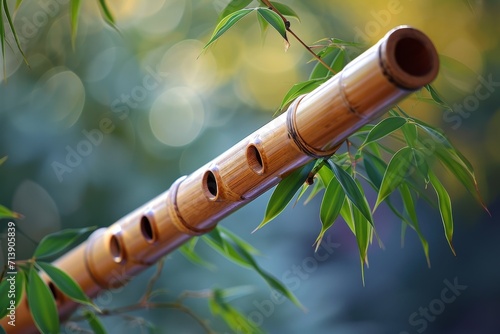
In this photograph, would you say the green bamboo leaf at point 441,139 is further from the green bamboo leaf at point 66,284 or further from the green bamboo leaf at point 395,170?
the green bamboo leaf at point 66,284

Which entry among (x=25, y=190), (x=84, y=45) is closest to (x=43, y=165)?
(x=25, y=190)

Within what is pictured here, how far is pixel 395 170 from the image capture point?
620 millimetres

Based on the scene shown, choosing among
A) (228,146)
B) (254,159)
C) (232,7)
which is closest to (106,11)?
(232,7)

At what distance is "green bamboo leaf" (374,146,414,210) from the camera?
0.62 m

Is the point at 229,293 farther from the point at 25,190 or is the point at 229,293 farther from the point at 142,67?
the point at 142,67

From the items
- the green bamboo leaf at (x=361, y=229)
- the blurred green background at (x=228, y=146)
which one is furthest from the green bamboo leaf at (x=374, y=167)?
the blurred green background at (x=228, y=146)

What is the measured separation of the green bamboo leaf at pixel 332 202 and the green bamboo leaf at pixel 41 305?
32 cm

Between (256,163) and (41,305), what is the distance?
0.33 meters

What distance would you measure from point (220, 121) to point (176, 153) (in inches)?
6.5

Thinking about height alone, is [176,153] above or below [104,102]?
below

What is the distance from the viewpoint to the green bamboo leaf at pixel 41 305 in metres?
0.74

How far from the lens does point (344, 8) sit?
1861 mm

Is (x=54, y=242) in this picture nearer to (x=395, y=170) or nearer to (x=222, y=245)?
(x=222, y=245)

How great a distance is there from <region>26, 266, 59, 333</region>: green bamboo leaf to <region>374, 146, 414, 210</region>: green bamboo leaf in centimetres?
39
